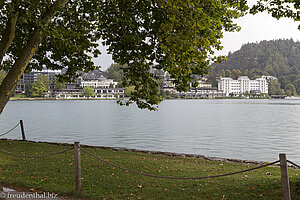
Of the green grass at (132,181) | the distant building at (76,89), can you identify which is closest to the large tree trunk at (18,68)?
the green grass at (132,181)

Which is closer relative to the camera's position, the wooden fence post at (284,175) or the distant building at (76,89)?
the wooden fence post at (284,175)

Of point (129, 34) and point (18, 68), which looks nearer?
point (18, 68)

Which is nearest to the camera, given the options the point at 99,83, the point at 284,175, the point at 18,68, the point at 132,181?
the point at 284,175

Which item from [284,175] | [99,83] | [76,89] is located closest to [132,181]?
[284,175]

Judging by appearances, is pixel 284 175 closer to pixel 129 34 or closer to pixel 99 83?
pixel 129 34

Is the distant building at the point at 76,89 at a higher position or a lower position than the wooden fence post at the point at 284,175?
higher

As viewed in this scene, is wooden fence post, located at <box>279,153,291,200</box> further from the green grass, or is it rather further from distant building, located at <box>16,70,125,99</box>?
distant building, located at <box>16,70,125,99</box>

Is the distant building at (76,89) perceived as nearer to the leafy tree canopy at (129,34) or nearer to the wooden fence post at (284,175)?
the leafy tree canopy at (129,34)

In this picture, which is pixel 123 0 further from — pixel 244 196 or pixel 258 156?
pixel 258 156

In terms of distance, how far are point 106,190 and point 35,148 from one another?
8417 millimetres

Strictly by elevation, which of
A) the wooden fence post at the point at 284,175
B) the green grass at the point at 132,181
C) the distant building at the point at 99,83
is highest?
the distant building at the point at 99,83

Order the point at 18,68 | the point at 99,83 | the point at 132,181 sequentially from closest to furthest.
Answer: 1. the point at 132,181
2. the point at 18,68
3. the point at 99,83

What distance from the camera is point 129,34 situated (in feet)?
39.3

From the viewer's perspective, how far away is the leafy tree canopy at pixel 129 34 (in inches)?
356
